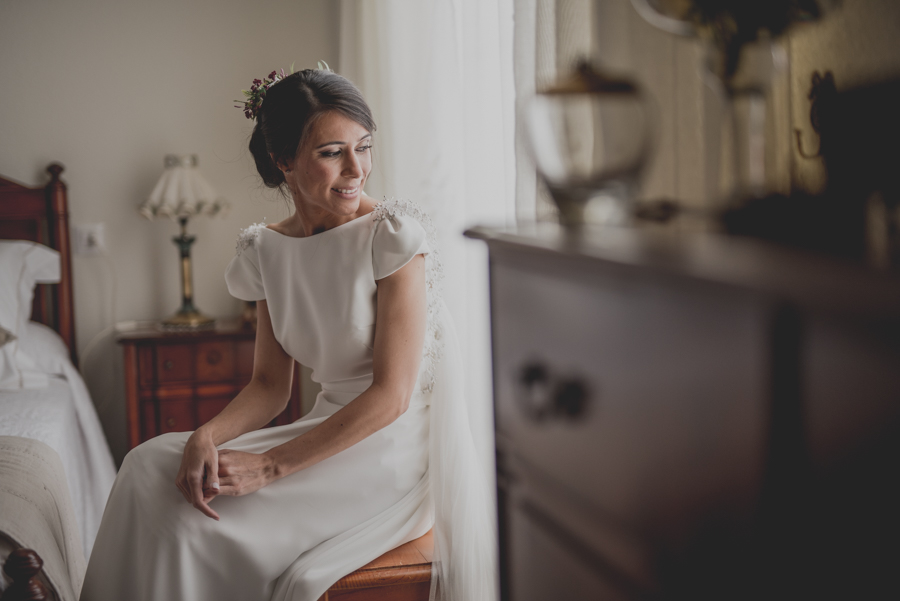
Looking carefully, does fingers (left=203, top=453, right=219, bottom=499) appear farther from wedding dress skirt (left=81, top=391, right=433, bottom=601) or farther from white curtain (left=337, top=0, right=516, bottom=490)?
white curtain (left=337, top=0, right=516, bottom=490)

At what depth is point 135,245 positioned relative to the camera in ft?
9.61

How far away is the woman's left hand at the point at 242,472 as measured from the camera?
119 centimetres

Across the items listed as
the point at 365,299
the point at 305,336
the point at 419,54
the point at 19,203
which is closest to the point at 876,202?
the point at 365,299

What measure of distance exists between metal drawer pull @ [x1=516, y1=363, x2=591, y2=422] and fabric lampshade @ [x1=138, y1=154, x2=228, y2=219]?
2.33 metres

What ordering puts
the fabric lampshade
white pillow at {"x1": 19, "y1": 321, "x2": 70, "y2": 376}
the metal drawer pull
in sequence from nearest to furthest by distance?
the metal drawer pull → white pillow at {"x1": 19, "y1": 321, "x2": 70, "y2": 376} → the fabric lampshade

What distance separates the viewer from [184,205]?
2.70 m

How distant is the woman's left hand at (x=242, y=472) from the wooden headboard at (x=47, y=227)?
1922mm

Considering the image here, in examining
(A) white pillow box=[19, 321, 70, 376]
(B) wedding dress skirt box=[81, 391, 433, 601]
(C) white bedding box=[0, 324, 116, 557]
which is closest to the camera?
(B) wedding dress skirt box=[81, 391, 433, 601]

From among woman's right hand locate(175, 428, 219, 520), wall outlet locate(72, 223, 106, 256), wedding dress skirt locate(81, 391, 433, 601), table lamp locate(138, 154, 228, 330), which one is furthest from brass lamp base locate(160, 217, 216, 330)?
woman's right hand locate(175, 428, 219, 520)

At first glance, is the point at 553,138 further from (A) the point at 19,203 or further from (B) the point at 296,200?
(A) the point at 19,203

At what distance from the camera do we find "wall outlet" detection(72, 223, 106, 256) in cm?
287

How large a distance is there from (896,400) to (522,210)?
32.5 inches

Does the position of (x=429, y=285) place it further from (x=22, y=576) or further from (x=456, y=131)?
(x=22, y=576)

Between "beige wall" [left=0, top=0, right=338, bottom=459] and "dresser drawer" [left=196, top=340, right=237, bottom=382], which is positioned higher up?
"beige wall" [left=0, top=0, right=338, bottom=459]
